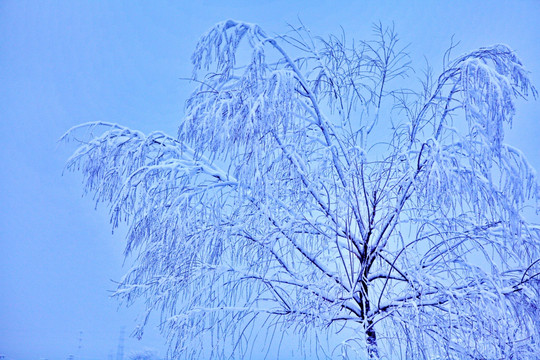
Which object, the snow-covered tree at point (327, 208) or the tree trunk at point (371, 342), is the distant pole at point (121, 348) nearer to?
the snow-covered tree at point (327, 208)

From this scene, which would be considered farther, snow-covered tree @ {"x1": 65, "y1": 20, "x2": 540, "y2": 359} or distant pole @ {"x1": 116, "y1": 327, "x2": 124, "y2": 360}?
distant pole @ {"x1": 116, "y1": 327, "x2": 124, "y2": 360}

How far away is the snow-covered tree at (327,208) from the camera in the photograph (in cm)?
185

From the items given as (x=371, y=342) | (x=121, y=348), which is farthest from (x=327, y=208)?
(x=121, y=348)

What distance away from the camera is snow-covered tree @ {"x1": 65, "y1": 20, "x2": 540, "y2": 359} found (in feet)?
6.07

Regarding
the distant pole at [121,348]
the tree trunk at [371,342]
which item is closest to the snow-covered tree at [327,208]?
the tree trunk at [371,342]

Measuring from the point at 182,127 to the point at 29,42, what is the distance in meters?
3.96

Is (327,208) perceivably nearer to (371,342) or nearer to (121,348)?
(371,342)

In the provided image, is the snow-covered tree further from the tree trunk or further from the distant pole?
the distant pole

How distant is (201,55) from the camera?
225 cm

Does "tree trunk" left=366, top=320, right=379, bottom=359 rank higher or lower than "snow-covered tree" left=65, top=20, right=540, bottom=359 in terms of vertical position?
lower

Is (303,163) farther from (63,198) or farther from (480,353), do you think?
(63,198)

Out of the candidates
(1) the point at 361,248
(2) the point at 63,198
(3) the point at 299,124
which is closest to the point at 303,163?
(3) the point at 299,124

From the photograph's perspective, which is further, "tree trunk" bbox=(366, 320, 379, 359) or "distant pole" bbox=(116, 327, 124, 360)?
"distant pole" bbox=(116, 327, 124, 360)

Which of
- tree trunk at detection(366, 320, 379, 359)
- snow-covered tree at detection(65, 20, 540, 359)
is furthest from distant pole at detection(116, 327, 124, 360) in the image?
tree trunk at detection(366, 320, 379, 359)
